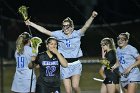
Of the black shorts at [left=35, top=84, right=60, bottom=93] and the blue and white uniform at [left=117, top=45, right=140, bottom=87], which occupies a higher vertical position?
the blue and white uniform at [left=117, top=45, right=140, bottom=87]

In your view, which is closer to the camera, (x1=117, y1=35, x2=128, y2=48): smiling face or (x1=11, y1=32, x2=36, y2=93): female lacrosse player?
(x1=11, y1=32, x2=36, y2=93): female lacrosse player

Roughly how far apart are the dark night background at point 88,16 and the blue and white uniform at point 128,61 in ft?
28.3

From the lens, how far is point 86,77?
16.3 meters

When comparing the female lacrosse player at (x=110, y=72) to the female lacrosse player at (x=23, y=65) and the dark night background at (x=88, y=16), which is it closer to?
the female lacrosse player at (x=23, y=65)

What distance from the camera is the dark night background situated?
20.0m

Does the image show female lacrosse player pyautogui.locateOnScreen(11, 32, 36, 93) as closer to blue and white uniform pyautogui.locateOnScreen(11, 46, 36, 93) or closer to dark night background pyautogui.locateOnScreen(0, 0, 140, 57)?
blue and white uniform pyautogui.locateOnScreen(11, 46, 36, 93)

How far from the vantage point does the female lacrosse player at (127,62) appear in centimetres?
1064

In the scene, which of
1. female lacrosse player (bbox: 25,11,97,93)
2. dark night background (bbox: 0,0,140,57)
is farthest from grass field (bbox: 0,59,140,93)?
female lacrosse player (bbox: 25,11,97,93)

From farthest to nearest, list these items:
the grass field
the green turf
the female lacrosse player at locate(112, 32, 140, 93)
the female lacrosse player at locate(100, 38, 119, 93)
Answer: the green turf < the grass field < the female lacrosse player at locate(112, 32, 140, 93) < the female lacrosse player at locate(100, 38, 119, 93)

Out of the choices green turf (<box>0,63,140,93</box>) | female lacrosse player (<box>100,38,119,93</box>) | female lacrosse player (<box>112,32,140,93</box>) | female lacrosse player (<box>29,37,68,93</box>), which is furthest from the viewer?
A: green turf (<box>0,63,140,93</box>)

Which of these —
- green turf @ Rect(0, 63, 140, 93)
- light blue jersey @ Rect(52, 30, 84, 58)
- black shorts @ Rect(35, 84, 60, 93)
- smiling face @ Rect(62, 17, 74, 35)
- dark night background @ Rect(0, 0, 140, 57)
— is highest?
dark night background @ Rect(0, 0, 140, 57)

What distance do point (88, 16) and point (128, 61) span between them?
33.5 ft

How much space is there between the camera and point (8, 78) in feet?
53.4

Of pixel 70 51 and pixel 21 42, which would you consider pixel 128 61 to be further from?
pixel 21 42
